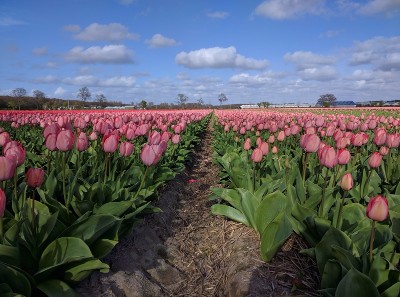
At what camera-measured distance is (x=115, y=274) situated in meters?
2.67

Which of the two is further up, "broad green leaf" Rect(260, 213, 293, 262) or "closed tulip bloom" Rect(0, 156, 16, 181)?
"closed tulip bloom" Rect(0, 156, 16, 181)

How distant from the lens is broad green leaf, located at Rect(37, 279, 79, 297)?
81.7 inches

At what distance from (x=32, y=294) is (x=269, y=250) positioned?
65.7 inches

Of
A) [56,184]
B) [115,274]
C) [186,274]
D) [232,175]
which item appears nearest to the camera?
[115,274]

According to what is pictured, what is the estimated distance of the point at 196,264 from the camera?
342 cm

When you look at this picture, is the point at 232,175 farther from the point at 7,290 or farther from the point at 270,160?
the point at 7,290

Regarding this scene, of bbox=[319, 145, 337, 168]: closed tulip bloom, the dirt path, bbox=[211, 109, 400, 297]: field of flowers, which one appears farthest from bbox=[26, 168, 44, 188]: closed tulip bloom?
bbox=[319, 145, 337, 168]: closed tulip bloom

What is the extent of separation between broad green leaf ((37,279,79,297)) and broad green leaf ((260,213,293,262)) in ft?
4.68

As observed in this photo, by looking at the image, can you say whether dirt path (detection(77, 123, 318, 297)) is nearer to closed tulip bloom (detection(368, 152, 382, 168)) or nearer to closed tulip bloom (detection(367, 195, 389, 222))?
closed tulip bloom (detection(367, 195, 389, 222))

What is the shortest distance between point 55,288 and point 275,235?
5.10 ft

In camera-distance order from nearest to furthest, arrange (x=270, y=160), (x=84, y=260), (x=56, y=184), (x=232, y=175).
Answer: (x=84, y=260) < (x=56, y=184) < (x=232, y=175) < (x=270, y=160)

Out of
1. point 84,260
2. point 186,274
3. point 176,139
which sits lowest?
point 186,274

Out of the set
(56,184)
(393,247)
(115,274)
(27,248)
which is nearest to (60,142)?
(56,184)

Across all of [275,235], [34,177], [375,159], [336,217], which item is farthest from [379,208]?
[34,177]
